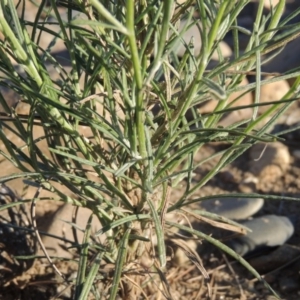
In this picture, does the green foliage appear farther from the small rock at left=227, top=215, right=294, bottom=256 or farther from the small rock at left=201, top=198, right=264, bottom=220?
the small rock at left=201, top=198, right=264, bottom=220

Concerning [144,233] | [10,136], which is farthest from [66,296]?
[10,136]

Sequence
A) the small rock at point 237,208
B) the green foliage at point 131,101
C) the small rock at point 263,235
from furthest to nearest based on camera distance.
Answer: the small rock at point 237,208
the small rock at point 263,235
the green foliage at point 131,101

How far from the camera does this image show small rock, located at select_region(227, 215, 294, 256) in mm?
1870

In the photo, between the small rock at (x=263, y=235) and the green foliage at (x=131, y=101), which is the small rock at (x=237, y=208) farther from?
the green foliage at (x=131, y=101)

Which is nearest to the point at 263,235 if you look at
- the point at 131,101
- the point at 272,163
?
the point at 272,163

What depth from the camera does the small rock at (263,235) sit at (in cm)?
187

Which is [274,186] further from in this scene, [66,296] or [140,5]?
[140,5]

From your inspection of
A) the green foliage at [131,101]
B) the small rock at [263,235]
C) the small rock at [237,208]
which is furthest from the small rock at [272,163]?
the green foliage at [131,101]

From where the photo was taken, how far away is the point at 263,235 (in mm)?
1896

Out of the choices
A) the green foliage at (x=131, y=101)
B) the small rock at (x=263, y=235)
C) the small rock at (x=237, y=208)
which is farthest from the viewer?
the small rock at (x=237, y=208)

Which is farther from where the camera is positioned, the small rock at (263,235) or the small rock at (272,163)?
the small rock at (272,163)

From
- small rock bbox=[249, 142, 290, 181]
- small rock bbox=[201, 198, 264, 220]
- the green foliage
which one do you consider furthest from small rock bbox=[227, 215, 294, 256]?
the green foliage

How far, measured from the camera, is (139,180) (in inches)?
51.4

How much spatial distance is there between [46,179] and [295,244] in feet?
3.18
